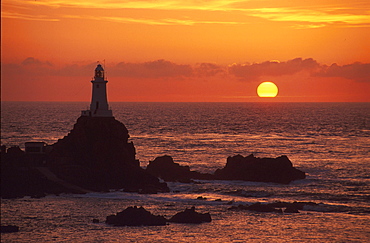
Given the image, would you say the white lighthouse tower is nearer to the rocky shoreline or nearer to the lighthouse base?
the lighthouse base

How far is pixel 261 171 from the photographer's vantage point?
7856 cm

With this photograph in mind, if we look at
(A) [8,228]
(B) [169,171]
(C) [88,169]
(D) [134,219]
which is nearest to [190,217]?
(D) [134,219]

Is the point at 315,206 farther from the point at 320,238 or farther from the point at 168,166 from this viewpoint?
the point at 168,166

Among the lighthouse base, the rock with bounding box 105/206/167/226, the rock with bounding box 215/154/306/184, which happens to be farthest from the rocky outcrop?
the rock with bounding box 105/206/167/226

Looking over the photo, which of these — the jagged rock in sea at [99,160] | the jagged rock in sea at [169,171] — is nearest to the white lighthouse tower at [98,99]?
the jagged rock in sea at [99,160]

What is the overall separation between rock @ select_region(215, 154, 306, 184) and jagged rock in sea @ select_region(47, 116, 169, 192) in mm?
13494

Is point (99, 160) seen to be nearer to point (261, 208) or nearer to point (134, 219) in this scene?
point (134, 219)

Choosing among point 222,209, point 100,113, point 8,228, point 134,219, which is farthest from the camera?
point 100,113

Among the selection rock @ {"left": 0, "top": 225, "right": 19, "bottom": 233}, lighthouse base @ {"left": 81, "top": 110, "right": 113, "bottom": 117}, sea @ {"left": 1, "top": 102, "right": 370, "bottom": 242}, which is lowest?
sea @ {"left": 1, "top": 102, "right": 370, "bottom": 242}

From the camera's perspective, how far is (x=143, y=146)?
407ft

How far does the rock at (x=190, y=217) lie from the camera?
2093 inches

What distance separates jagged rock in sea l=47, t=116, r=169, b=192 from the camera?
69.1 metres

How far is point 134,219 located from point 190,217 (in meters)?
5.20

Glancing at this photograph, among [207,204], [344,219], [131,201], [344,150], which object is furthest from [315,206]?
[344,150]
